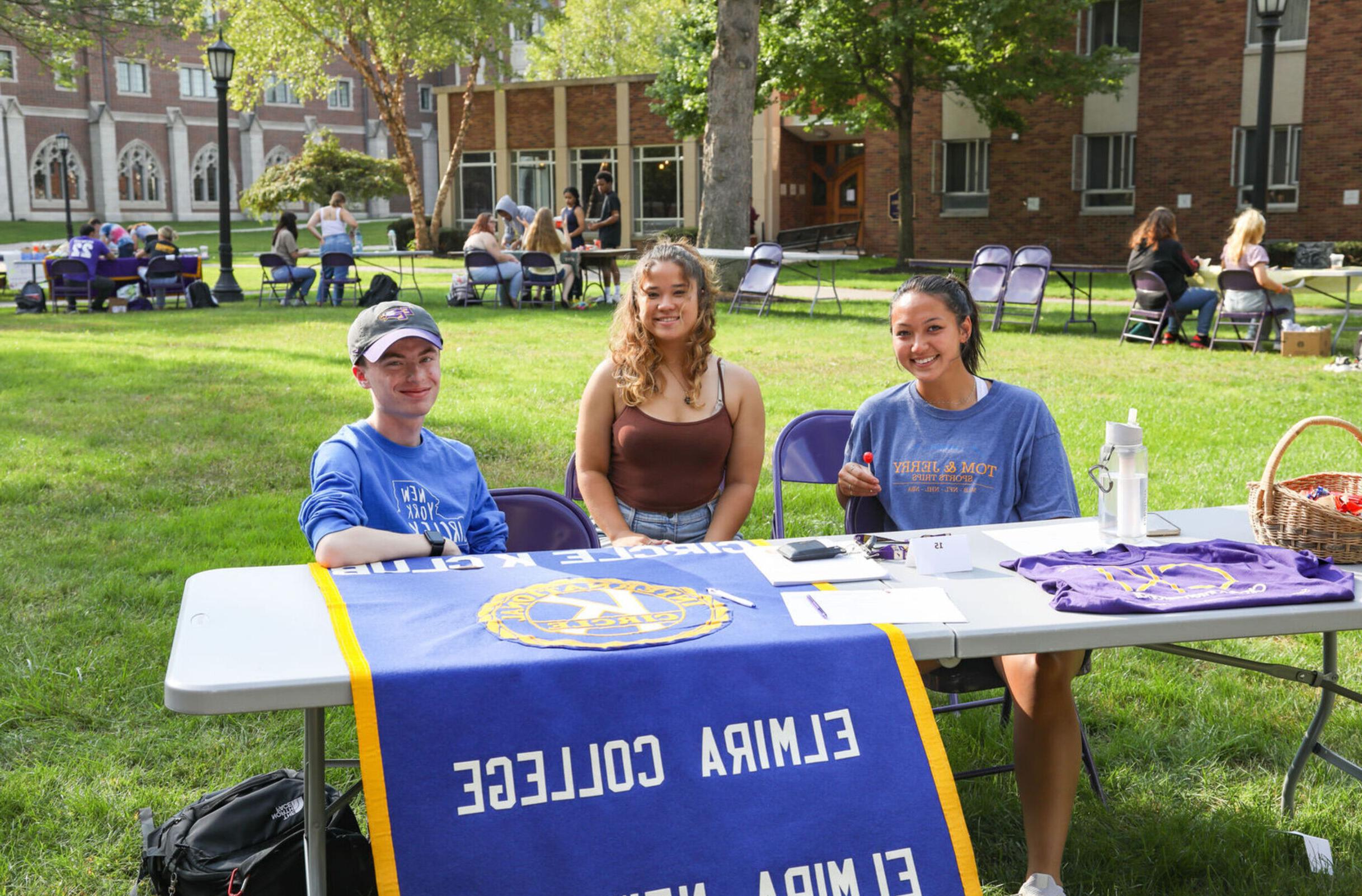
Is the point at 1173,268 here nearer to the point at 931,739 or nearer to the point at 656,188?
the point at 931,739

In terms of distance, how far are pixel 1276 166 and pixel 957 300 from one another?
2592 centimetres

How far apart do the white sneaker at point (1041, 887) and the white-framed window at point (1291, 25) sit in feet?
87.4

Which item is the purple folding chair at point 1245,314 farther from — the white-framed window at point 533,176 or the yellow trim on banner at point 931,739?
the white-framed window at point 533,176

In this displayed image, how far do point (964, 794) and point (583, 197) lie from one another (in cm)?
3680

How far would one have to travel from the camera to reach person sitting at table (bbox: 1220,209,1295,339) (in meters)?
11.8

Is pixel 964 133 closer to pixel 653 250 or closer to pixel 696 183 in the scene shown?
pixel 696 183

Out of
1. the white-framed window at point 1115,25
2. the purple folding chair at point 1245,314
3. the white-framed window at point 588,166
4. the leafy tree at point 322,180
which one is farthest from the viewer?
the leafy tree at point 322,180

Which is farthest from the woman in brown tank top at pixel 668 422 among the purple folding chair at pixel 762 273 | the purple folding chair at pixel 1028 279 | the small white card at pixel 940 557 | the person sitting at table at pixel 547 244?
the person sitting at table at pixel 547 244

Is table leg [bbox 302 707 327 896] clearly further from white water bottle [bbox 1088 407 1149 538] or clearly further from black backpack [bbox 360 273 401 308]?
black backpack [bbox 360 273 401 308]

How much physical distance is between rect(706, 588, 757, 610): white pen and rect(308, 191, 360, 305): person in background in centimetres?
1700

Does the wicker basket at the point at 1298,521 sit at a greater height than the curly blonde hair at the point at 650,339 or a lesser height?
lesser

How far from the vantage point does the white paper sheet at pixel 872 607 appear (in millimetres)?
2240

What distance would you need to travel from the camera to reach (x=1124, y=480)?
283 cm

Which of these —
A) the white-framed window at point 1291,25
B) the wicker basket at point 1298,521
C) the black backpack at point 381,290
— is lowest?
the wicker basket at point 1298,521
